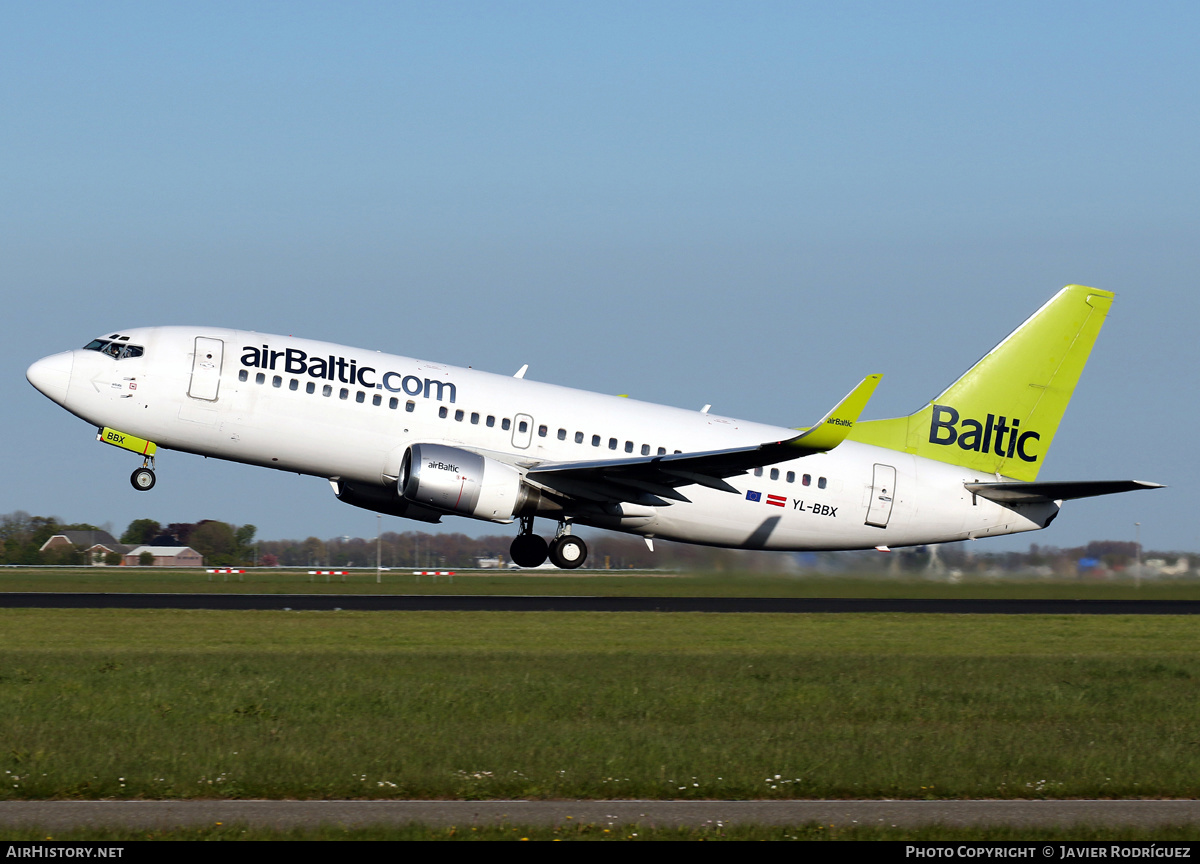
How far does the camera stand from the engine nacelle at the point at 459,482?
30.7 meters

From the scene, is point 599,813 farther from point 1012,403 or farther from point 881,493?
point 1012,403

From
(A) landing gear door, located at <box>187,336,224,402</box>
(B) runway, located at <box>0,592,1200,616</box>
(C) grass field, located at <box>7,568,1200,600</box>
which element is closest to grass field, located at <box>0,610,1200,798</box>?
(A) landing gear door, located at <box>187,336,224,402</box>

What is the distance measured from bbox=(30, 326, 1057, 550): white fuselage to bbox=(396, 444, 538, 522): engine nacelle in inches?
38.5

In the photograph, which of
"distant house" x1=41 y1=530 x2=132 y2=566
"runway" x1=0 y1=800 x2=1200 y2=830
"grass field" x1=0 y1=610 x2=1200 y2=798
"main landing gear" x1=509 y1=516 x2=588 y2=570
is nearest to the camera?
"runway" x1=0 y1=800 x2=1200 y2=830

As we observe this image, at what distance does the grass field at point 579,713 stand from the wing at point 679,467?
4409mm

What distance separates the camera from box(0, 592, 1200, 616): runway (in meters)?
34.0

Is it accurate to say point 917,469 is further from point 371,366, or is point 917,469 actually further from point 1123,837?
point 1123,837

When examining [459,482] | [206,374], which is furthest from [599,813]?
[206,374]

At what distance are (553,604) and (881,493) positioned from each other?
31.0 feet

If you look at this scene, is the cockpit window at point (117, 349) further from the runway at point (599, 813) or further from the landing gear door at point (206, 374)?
the runway at point (599, 813)

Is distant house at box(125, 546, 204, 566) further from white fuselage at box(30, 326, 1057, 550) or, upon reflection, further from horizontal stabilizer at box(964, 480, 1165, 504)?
horizontal stabilizer at box(964, 480, 1165, 504)

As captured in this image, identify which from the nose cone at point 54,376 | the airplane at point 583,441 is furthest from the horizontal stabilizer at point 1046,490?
the nose cone at point 54,376

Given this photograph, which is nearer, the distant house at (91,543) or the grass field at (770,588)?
the grass field at (770,588)

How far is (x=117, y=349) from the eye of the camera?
102 feet
